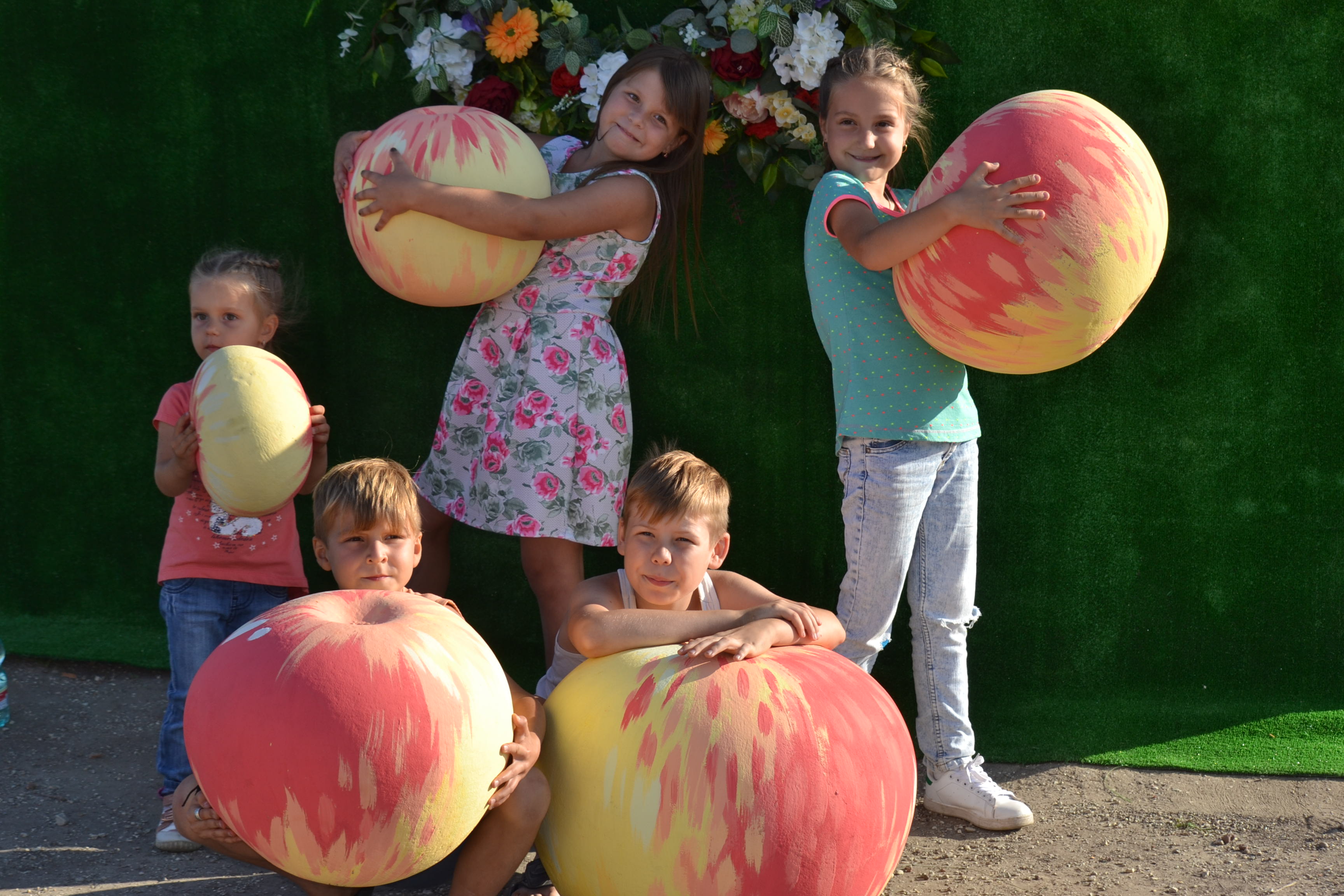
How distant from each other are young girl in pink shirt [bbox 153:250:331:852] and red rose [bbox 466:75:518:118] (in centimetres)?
77

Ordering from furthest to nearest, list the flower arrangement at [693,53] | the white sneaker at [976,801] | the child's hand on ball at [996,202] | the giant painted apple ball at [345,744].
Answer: the flower arrangement at [693,53] → the white sneaker at [976,801] → the child's hand on ball at [996,202] → the giant painted apple ball at [345,744]

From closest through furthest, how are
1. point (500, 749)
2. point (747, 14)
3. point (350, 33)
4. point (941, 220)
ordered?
1. point (500, 749)
2. point (941, 220)
3. point (747, 14)
4. point (350, 33)

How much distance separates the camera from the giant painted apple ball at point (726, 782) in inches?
78.2

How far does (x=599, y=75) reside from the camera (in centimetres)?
309

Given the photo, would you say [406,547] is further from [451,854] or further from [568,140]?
[568,140]

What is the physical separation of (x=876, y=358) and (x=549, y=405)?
84cm

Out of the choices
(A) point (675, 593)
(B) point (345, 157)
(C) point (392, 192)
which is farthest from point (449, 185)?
(A) point (675, 593)

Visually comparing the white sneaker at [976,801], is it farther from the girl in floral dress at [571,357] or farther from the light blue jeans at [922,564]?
the girl in floral dress at [571,357]

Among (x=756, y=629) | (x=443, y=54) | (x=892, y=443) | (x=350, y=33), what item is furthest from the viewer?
(x=350, y=33)

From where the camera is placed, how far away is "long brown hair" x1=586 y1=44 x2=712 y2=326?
2.92 metres

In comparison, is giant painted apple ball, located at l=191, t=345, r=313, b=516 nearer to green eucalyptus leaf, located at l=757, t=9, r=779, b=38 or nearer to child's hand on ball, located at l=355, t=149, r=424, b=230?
child's hand on ball, located at l=355, t=149, r=424, b=230

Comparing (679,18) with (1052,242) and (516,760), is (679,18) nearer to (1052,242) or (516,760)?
(1052,242)

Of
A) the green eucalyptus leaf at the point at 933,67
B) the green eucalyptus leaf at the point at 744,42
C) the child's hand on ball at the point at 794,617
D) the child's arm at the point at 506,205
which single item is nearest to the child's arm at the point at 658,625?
the child's hand on ball at the point at 794,617

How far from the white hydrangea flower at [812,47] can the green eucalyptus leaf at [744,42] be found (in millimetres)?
63
